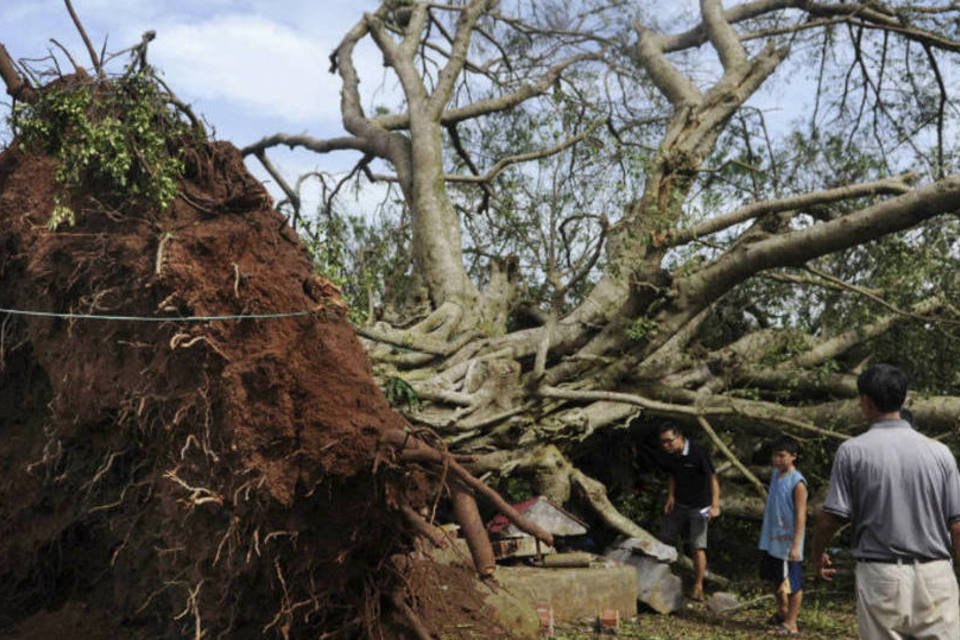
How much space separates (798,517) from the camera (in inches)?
323

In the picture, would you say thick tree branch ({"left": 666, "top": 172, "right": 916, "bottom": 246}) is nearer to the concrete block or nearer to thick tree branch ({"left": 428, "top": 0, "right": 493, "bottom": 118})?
the concrete block

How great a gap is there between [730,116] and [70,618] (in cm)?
937

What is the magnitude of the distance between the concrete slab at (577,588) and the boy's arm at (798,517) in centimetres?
129

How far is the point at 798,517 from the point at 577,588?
1.69m

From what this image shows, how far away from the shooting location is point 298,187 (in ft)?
43.9

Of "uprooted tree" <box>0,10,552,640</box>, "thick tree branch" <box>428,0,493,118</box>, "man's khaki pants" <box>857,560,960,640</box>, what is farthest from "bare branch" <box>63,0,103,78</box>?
"thick tree branch" <box>428,0,493,118</box>

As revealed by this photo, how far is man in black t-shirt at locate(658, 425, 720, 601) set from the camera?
9656mm

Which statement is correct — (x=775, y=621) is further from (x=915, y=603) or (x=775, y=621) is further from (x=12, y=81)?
(x=12, y=81)

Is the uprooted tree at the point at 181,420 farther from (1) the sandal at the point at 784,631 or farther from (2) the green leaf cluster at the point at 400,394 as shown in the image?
(1) the sandal at the point at 784,631

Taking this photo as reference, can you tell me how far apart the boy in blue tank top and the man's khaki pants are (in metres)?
3.66

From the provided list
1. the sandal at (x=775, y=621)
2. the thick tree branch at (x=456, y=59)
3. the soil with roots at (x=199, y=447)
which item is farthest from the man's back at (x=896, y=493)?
the thick tree branch at (x=456, y=59)

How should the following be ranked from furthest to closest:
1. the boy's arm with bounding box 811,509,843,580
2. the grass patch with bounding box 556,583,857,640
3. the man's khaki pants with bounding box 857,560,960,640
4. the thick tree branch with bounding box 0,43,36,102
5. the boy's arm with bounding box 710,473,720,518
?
the boy's arm with bounding box 710,473,720,518 → the grass patch with bounding box 556,583,857,640 → the thick tree branch with bounding box 0,43,36,102 → the boy's arm with bounding box 811,509,843,580 → the man's khaki pants with bounding box 857,560,960,640

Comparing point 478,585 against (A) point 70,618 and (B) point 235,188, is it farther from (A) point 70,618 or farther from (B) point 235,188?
(B) point 235,188

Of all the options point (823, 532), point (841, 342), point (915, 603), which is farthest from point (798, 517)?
point (841, 342)
